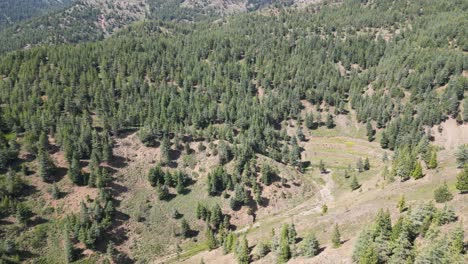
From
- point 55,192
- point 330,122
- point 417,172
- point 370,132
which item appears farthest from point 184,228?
point 370,132

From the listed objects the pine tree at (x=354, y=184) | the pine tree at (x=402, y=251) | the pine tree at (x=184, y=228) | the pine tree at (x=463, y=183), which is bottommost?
the pine tree at (x=184, y=228)

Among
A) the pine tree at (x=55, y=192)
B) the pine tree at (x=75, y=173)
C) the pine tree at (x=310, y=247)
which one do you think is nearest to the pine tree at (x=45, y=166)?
the pine tree at (x=55, y=192)

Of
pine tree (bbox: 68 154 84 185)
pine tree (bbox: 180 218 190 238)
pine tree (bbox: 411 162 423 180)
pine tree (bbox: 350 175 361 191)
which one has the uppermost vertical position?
pine tree (bbox: 411 162 423 180)

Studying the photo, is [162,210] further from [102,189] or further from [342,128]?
[342,128]

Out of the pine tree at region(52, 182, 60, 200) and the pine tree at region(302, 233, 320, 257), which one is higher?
the pine tree at region(302, 233, 320, 257)

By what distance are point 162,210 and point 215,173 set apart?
23.7 meters

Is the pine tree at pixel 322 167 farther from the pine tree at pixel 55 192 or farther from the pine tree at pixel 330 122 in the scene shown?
the pine tree at pixel 55 192

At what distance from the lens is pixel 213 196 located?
412ft

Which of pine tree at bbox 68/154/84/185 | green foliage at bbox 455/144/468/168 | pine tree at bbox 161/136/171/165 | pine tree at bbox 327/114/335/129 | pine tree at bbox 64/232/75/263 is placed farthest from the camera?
pine tree at bbox 327/114/335/129

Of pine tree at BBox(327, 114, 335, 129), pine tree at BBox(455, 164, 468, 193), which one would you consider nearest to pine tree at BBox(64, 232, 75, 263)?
pine tree at BBox(455, 164, 468, 193)

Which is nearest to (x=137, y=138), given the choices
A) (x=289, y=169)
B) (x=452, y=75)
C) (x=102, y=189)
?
(x=102, y=189)

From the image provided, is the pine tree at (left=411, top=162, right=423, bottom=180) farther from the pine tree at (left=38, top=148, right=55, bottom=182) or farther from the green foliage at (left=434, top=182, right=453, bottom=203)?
the pine tree at (left=38, top=148, right=55, bottom=182)

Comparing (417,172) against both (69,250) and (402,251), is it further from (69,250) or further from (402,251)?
(69,250)

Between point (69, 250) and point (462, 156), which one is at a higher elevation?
point (462, 156)
